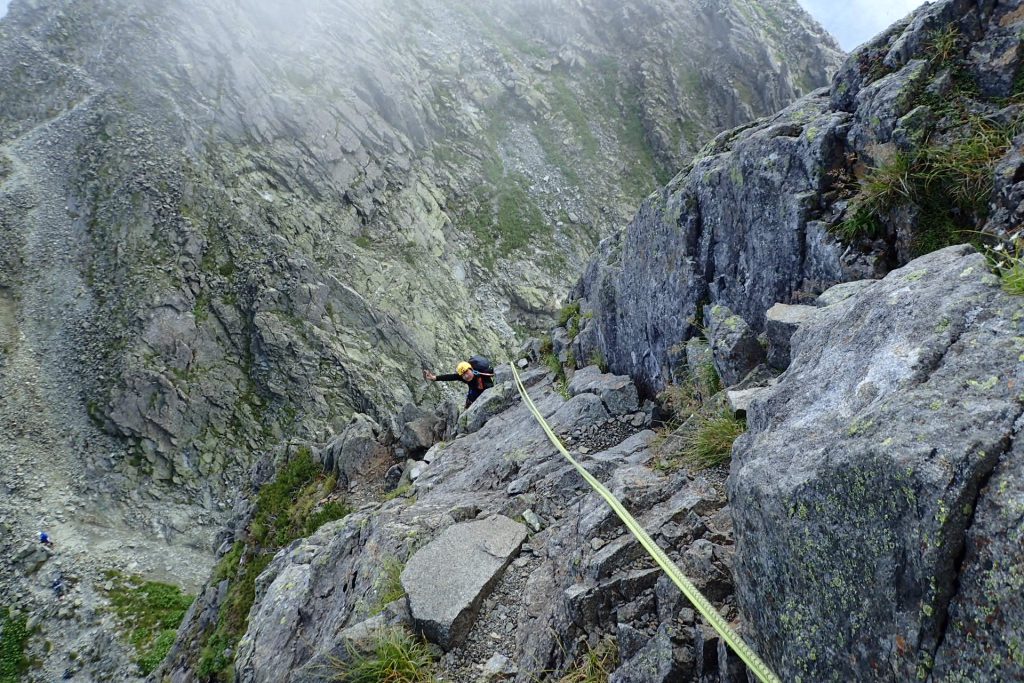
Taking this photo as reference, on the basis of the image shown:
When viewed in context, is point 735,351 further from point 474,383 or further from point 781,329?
point 474,383

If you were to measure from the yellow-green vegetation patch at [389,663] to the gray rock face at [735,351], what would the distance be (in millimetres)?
5340

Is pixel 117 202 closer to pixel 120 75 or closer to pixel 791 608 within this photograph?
pixel 120 75

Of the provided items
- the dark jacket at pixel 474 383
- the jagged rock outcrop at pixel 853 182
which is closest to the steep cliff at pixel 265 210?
the dark jacket at pixel 474 383

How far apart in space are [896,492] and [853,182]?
236 inches

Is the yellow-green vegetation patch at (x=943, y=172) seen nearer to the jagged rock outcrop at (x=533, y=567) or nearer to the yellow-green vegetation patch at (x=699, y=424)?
the yellow-green vegetation patch at (x=699, y=424)

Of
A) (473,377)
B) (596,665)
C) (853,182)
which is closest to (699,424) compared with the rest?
(596,665)

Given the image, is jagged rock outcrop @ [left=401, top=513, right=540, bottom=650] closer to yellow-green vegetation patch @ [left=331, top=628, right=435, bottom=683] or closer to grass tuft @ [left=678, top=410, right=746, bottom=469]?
yellow-green vegetation patch @ [left=331, top=628, right=435, bottom=683]

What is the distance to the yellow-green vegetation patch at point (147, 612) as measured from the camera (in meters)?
22.5

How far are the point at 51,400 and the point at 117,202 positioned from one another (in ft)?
45.4

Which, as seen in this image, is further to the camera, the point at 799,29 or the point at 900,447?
the point at 799,29

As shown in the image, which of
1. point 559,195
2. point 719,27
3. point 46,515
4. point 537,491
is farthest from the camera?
point 719,27

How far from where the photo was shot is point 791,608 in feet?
11.5

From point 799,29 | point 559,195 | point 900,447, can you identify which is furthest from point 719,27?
point 900,447

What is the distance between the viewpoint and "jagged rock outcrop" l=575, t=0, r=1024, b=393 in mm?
6121
